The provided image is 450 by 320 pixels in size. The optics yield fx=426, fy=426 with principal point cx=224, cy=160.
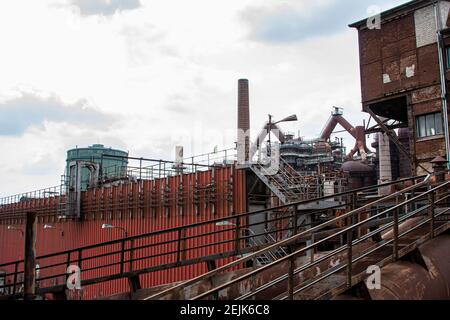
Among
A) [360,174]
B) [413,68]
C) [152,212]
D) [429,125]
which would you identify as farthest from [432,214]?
[360,174]

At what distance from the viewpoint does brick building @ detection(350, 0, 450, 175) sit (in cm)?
1930

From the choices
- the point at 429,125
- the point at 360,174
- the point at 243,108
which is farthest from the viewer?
the point at 360,174

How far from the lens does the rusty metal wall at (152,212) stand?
19.5 m

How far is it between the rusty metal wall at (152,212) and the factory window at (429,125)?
29.1 ft

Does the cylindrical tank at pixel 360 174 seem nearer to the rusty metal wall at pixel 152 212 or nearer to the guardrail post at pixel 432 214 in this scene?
the rusty metal wall at pixel 152 212

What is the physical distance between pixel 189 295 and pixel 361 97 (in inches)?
691

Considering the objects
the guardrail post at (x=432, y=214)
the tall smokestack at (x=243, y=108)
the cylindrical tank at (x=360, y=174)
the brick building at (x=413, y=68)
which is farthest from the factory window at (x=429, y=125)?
the cylindrical tank at (x=360, y=174)

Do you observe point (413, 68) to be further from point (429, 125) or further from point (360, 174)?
point (360, 174)

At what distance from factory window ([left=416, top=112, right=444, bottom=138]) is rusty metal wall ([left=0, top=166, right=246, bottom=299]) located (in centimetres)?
886

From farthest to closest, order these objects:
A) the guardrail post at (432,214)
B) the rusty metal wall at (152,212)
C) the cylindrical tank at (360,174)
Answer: the cylindrical tank at (360,174), the rusty metal wall at (152,212), the guardrail post at (432,214)

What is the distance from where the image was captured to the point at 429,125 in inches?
790

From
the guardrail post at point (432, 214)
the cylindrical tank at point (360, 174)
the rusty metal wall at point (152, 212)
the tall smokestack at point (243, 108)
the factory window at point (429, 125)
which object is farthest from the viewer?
the cylindrical tank at point (360, 174)

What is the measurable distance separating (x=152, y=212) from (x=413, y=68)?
602 inches

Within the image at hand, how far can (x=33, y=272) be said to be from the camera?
7.16 m
